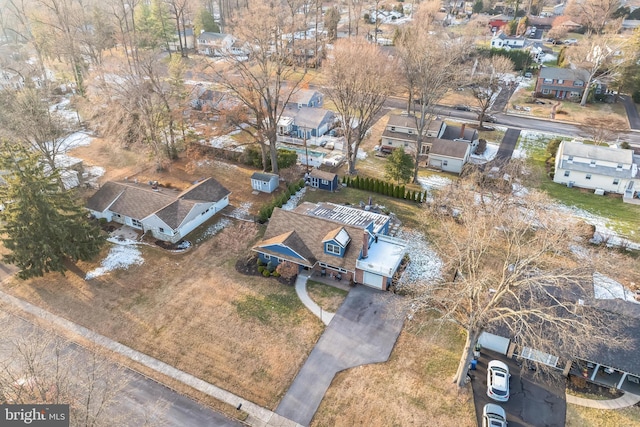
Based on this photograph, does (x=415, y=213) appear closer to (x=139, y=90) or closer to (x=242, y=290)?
(x=242, y=290)

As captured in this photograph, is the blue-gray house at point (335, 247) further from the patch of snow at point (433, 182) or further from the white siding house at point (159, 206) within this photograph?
the patch of snow at point (433, 182)

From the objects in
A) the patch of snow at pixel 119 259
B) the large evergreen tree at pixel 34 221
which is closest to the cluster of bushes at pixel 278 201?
the patch of snow at pixel 119 259

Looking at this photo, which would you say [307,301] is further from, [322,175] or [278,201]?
[322,175]

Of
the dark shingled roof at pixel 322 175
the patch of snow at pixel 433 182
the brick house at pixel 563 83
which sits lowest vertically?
the patch of snow at pixel 433 182

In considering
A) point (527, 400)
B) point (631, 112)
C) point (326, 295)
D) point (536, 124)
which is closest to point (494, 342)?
point (527, 400)

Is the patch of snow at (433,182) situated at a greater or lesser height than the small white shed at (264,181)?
lesser

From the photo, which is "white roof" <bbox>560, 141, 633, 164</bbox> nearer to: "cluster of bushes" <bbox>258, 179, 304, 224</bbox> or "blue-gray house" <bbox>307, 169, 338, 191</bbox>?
"blue-gray house" <bbox>307, 169, 338, 191</bbox>

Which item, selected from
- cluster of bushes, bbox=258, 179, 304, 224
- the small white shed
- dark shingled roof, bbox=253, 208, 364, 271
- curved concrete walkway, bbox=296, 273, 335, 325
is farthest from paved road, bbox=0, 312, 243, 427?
the small white shed
